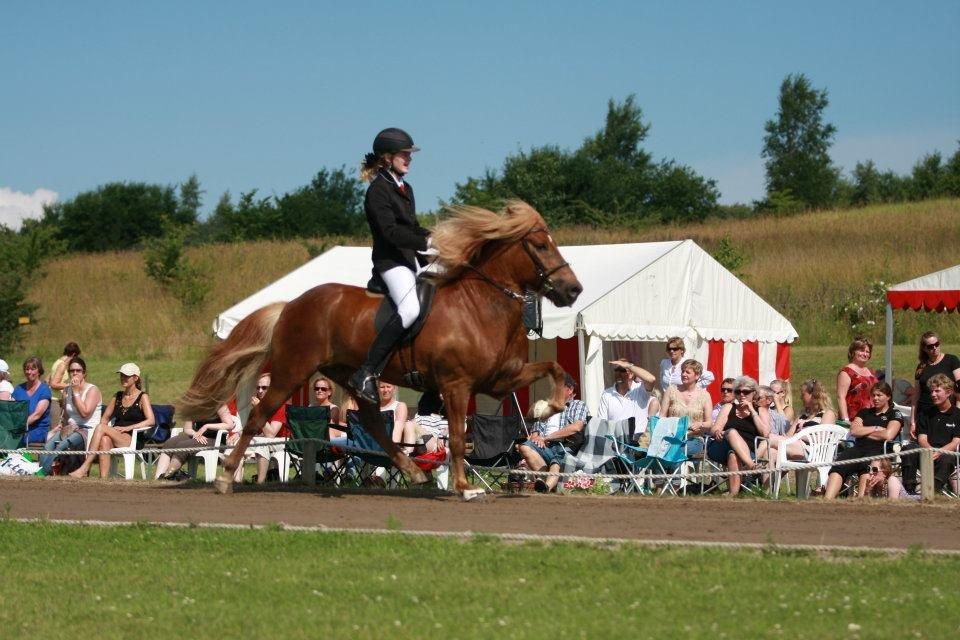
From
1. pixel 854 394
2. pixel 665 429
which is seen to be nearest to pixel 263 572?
pixel 665 429

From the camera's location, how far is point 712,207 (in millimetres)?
66438

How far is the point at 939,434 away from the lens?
10.9 m

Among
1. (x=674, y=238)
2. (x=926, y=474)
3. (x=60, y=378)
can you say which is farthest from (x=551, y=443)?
(x=674, y=238)

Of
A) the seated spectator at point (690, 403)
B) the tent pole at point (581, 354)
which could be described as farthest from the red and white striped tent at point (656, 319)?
the seated spectator at point (690, 403)

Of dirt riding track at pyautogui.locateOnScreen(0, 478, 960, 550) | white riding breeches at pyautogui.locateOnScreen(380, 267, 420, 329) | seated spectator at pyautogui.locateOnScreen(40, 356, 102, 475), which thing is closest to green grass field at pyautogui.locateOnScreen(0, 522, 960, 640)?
dirt riding track at pyautogui.locateOnScreen(0, 478, 960, 550)

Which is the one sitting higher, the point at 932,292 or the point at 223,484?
the point at 932,292

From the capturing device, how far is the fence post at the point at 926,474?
9938mm

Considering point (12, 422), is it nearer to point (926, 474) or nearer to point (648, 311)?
point (648, 311)

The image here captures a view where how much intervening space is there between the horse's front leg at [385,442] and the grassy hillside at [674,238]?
17.2 meters

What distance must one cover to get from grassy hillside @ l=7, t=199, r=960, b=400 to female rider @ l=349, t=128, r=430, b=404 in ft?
60.1

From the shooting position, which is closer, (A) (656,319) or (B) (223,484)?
(B) (223,484)

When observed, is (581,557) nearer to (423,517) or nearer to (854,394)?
(423,517)

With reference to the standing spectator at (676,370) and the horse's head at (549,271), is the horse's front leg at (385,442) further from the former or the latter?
the standing spectator at (676,370)

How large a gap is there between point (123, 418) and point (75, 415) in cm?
86
